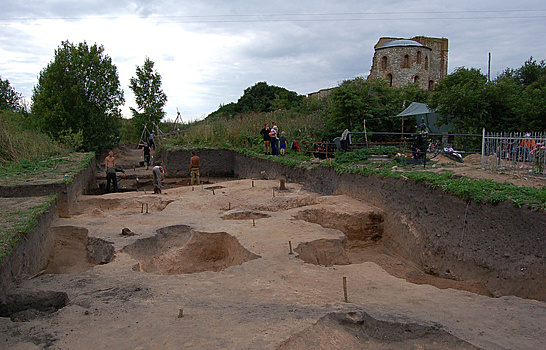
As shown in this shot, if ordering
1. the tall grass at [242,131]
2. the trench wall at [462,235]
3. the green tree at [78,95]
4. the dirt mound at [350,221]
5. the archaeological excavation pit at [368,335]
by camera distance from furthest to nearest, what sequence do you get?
the green tree at [78,95], the tall grass at [242,131], the dirt mound at [350,221], the trench wall at [462,235], the archaeological excavation pit at [368,335]

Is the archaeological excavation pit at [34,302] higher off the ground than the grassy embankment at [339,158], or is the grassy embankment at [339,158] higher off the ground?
the grassy embankment at [339,158]

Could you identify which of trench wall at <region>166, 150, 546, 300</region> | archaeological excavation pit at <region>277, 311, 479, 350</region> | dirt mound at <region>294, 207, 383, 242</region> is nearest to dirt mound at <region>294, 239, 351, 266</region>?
dirt mound at <region>294, 207, 383, 242</region>

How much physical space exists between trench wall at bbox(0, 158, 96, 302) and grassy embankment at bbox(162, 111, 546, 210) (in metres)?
7.48

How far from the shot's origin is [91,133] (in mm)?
25078

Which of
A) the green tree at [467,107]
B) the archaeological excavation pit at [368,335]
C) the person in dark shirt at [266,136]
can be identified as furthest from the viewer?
the person in dark shirt at [266,136]

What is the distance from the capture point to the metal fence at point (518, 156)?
8.62 m

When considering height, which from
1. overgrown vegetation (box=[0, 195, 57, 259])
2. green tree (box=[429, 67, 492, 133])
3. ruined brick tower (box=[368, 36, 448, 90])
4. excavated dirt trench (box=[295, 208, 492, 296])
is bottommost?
excavated dirt trench (box=[295, 208, 492, 296])

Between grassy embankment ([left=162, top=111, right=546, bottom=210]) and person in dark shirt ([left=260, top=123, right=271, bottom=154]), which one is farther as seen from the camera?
person in dark shirt ([left=260, top=123, right=271, bottom=154])

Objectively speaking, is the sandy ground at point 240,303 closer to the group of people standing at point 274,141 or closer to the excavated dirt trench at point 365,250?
the excavated dirt trench at point 365,250

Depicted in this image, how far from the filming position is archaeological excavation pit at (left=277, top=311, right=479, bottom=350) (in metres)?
3.86

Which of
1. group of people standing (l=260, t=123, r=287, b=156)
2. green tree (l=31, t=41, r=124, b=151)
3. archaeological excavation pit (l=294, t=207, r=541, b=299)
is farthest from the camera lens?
green tree (l=31, t=41, r=124, b=151)

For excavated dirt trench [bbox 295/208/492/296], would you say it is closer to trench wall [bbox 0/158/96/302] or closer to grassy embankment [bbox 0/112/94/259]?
trench wall [bbox 0/158/96/302]

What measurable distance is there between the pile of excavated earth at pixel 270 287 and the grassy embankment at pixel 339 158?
45 cm

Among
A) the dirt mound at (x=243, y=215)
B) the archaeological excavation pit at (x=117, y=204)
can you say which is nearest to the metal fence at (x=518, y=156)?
the dirt mound at (x=243, y=215)
